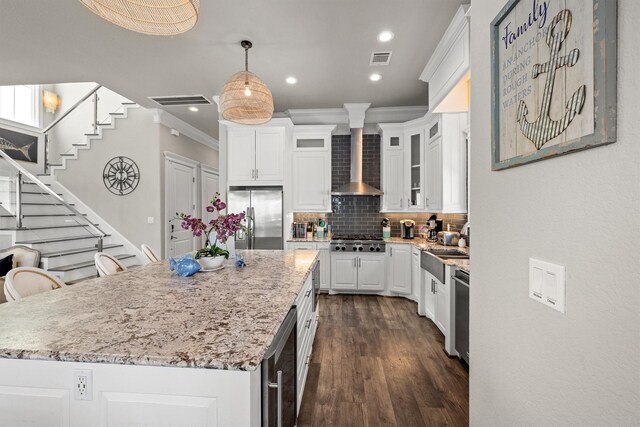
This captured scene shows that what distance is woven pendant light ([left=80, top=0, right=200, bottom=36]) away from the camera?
138 cm

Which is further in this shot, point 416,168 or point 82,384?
point 416,168

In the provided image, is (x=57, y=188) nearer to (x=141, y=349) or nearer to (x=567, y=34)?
(x=141, y=349)

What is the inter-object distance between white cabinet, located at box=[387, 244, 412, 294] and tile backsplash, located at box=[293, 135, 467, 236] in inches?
28.0

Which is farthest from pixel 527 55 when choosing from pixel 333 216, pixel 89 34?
pixel 333 216

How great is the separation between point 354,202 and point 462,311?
2.90 metres

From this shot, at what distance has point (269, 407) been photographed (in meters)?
1.00

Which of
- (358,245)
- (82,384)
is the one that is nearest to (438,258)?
(358,245)

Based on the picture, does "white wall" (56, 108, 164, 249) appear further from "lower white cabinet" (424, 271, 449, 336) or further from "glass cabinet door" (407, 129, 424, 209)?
"lower white cabinet" (424, 271, 449, 336)

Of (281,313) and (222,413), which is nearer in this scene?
(222,413)

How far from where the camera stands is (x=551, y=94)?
2.33ft

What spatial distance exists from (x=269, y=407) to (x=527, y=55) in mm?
1306

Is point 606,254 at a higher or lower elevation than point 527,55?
lower

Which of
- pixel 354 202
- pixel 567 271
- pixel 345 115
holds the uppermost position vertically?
pixel 345 115

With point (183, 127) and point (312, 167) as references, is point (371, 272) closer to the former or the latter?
point (312, 167)
